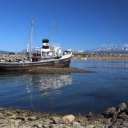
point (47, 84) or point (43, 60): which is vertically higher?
point (43, 60)

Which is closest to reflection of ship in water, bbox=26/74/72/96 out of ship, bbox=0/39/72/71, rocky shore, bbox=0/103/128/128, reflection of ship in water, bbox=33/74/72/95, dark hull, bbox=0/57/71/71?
reflection of ship in water, bbox=33/74/72/95

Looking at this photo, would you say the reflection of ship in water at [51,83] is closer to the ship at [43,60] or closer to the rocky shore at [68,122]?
the ship at [43,60]

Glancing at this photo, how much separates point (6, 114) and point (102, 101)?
11.0 m

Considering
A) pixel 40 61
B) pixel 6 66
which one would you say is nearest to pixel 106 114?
pixel 6 66

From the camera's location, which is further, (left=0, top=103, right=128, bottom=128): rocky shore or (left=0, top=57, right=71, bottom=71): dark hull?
(left=0, top=57, right=71, bottom=71): dark hull

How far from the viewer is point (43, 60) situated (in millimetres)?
73188

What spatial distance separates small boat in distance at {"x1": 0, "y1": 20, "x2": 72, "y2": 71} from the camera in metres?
66.4

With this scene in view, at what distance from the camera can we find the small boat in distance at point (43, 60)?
66375mm

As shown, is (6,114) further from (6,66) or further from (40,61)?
(40,61)

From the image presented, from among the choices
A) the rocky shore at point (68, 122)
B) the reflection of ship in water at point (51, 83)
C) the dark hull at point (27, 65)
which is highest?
the dark hull at point (27, 65)

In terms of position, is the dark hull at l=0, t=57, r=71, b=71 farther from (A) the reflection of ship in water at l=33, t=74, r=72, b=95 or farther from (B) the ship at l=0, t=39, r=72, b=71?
(A) the reflection of ship in water at l=33, t=74, r=72, b=95

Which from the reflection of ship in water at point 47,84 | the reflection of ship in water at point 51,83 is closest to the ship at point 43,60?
the reflection of ship in water at point 51,83

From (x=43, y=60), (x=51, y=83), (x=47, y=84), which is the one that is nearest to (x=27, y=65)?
(x=43, y=60)

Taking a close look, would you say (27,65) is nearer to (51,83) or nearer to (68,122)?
(51,83)
